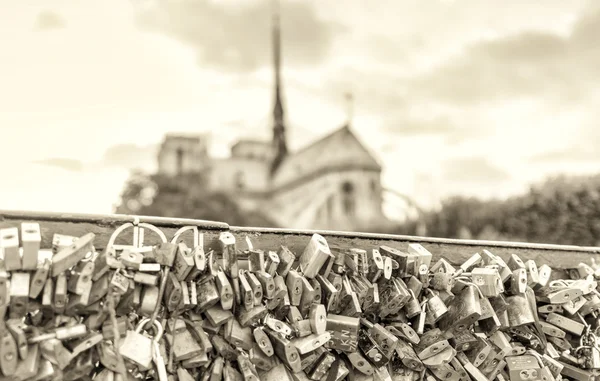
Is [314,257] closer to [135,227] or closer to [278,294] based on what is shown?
[278,294]

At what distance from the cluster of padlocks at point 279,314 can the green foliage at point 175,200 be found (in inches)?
1770

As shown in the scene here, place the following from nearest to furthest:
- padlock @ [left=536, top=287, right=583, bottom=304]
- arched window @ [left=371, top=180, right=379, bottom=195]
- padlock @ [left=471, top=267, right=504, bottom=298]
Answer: padlock @ [left=471, top=267, right=504, bottom=298], padlock @ [left=536, top=287, right=583, bottom=304], arched window @ [left=371, top=180, right=379, bottom=195]

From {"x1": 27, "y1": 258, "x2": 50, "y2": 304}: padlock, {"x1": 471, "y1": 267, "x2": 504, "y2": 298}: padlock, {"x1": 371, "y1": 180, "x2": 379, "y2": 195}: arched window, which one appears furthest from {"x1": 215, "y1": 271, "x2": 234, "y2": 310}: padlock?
{"x1": 371, "y1": 180, "x2": 379, "y2": 195}: arched window

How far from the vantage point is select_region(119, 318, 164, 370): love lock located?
Result: 267 cm

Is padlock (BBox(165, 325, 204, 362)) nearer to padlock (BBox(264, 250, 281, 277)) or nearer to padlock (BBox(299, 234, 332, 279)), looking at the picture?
padlock (BBox(264, 250, 281, 277))

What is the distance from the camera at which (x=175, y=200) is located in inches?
1971

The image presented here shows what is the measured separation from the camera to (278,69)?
80.8 m

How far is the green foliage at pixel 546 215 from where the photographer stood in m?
15.1

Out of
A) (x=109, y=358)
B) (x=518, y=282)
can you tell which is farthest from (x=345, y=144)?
(x=109, y=358)

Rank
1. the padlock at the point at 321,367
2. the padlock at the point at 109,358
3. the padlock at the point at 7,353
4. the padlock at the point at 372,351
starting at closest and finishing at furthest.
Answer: the padlock at the point at 7,353 → the padlock at the point at 109,358 → the padlock at the point at 321,367 → the padlock at the point at 372,351

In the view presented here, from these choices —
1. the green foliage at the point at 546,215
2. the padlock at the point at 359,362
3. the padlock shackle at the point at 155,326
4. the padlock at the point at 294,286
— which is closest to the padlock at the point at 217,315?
the padlock shackle at the point at 155,326

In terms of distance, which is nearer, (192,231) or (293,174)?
(192,231)

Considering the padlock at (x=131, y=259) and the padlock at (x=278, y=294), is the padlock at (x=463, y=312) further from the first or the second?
the padlock at (x=131, y=259)

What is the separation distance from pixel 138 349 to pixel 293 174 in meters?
66.5
